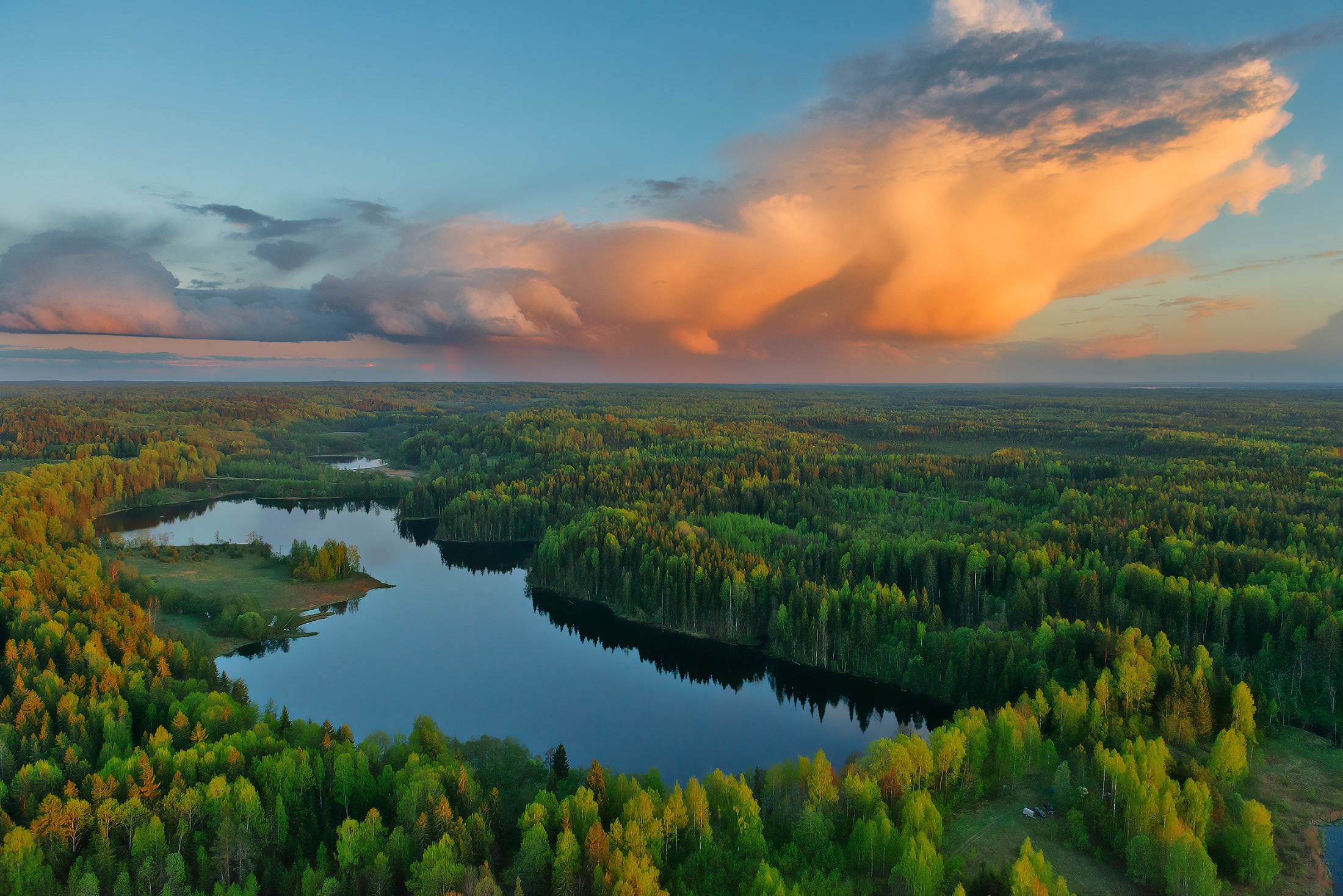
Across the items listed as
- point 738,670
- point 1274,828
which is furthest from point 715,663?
point 1274,828

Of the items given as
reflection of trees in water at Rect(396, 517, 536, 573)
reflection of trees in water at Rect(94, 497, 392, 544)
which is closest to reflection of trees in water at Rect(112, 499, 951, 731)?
reflection of trees in water at Rect(396, 517, 536, 573)

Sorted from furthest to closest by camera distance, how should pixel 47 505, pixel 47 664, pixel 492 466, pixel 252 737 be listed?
pixel 492 466
pixel 47 505
pixel 47 664
pixel 252 737

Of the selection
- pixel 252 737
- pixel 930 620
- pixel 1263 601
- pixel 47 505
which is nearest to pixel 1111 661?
pixel 930 620

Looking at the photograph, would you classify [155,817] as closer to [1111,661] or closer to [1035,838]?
[1035,838]

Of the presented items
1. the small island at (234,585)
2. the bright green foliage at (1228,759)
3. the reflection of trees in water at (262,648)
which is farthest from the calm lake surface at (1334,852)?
the small island at (234,585)

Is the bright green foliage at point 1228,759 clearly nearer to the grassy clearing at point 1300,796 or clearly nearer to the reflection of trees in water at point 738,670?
the grassy clearing at point 1300,796

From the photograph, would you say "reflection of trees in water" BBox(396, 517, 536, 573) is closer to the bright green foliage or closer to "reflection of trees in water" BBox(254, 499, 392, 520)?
"reflection of trees in water" BBox(254, 499, 392, 520)
